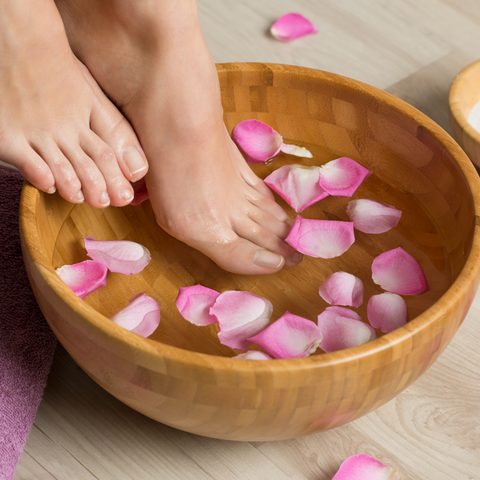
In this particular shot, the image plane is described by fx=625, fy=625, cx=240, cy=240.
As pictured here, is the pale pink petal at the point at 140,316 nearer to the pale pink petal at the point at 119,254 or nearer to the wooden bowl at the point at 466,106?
the pale pink petal at the point at 119,254

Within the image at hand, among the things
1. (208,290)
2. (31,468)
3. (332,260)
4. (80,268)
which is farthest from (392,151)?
(31,468)

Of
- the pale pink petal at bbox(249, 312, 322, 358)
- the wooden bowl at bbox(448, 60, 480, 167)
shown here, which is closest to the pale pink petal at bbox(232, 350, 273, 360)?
the pale pink petal at bbox(249, 312, 322, 358)

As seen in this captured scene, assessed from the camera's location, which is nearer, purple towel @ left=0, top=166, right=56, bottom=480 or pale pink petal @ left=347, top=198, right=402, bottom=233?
purple towel @ left=0, top=166, right=56, bottom=480

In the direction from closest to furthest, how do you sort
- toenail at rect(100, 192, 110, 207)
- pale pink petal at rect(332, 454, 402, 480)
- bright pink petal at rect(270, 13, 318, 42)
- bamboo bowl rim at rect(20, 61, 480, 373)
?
bamboo bowl rim at rect(20, 61, 480, 373) < pale pink petal at rect(332, 454, 402, 480) < toenail at rect(100, 192, 110, 207) < bright pink petal at rect(270, 13, 318, 42)

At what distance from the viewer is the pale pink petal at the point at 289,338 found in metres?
0.57

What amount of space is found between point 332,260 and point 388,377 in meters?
0.25

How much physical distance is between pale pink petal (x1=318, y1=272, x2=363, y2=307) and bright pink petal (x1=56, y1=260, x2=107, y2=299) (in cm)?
23

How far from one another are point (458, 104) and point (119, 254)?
47 centimetres

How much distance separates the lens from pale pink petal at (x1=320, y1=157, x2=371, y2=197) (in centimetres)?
72

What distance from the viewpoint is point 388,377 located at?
0.46 meters

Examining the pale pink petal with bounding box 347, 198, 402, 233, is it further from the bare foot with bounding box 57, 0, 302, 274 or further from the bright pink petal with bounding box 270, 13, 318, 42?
the bright pink petal with bounding box 270, 13, 318, 42

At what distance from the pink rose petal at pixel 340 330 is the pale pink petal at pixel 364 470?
3.9 inches

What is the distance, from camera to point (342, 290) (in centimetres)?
65

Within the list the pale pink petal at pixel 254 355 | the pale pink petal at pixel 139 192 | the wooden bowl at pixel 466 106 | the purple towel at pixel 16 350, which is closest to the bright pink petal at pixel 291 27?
the wooden bowl at pixel 466 106
